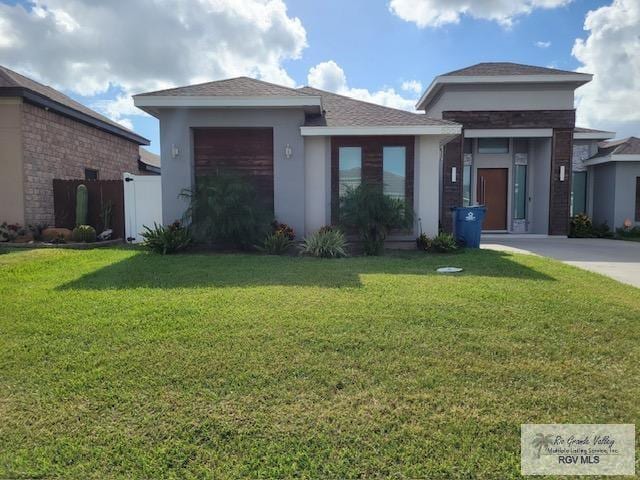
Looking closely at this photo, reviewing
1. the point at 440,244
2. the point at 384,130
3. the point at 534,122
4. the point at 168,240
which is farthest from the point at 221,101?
the point at 534,122

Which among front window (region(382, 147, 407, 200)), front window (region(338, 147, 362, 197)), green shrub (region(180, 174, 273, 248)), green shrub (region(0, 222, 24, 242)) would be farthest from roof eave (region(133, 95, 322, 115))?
green shrub (region(0, 222, 24, 242))

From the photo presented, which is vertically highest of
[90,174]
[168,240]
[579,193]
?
[90,174]

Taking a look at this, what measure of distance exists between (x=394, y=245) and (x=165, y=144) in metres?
6.05

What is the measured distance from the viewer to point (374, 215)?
30.7 feet

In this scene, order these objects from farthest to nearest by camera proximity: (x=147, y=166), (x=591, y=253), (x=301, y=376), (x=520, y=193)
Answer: (x=147, y=166), (x=520, y=193), (x=591, y=253), (x=301, y=376)

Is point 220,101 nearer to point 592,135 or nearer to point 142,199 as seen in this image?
point 142,199

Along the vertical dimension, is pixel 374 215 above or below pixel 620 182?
below

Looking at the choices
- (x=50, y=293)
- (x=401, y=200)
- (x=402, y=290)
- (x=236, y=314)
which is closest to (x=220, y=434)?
(x=236, y=314)

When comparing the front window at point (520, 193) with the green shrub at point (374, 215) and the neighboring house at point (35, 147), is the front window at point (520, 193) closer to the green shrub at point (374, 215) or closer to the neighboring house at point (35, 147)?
the green shrub at point (374, 215)

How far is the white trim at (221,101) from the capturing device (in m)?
9.21

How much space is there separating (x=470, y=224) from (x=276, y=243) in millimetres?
5007

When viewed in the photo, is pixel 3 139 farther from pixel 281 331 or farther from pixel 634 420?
pixel 634 420

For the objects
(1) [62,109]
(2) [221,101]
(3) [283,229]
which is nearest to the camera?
(2) [221,101]

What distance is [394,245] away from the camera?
10469mm
